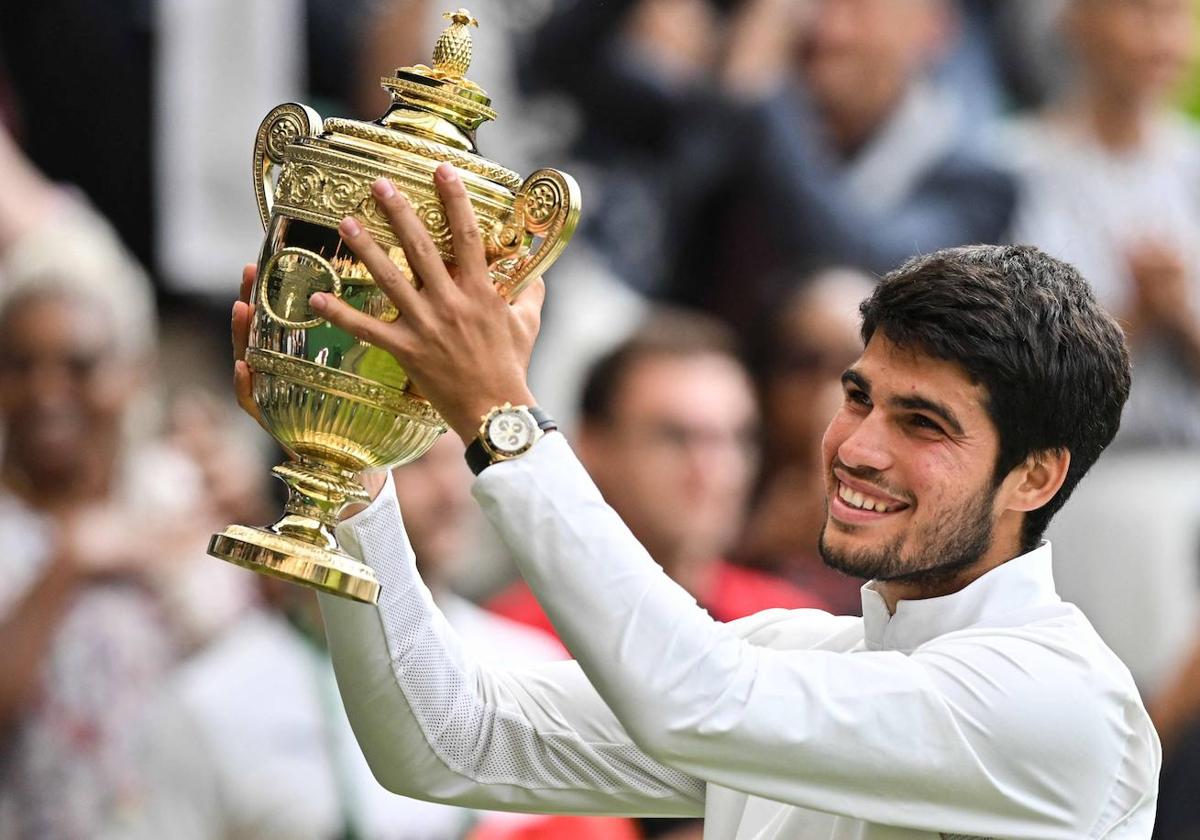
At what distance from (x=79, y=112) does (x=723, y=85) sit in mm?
2880

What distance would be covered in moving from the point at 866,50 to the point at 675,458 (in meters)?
2.81

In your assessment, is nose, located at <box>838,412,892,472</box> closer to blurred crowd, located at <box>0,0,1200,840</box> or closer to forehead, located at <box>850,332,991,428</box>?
forehead, located at <box>850,332,991,428</box>

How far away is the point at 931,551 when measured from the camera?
2.86 meters

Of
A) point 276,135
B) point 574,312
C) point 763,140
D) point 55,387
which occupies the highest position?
point 763,140

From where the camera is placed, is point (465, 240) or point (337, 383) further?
point (337, 383)

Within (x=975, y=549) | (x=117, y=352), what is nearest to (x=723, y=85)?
(x=117, y=352)

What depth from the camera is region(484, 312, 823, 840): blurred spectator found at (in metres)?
6.70

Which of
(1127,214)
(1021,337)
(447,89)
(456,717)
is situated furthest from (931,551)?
(1127,214)

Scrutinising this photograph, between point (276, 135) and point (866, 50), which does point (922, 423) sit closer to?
point (276, 135)

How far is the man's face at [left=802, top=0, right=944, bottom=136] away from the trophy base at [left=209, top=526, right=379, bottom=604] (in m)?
6.26

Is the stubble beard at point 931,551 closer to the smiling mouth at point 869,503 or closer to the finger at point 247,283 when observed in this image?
the smiling mouth at point 869,503

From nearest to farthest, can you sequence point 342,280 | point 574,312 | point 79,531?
point 342,280 < point 79,531 < point 574,312

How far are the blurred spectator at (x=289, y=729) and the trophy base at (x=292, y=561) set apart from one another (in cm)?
275

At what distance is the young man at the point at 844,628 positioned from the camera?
8.32ft
